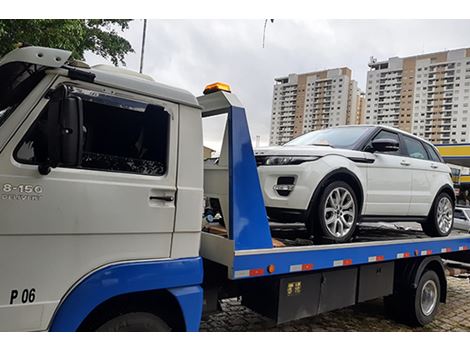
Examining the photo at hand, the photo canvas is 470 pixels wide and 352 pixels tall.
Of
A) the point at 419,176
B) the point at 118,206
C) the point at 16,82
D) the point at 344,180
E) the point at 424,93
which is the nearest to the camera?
the point at 16,82

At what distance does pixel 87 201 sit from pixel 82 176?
147 mm

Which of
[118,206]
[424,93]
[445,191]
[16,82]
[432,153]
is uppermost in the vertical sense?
[424,93]

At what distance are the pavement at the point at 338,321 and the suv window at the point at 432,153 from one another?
236 cm

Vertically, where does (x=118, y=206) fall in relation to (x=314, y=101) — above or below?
below

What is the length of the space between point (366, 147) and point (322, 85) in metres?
11.6

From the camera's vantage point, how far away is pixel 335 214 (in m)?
4.00

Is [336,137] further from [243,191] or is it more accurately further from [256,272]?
[256,272]

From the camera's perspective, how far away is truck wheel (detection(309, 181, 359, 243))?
383 cm

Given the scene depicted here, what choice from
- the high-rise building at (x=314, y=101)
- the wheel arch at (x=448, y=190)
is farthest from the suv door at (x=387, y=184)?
the high-rise building at (x=314, y=101)

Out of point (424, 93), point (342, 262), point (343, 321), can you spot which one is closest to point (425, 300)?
point (343, 321)

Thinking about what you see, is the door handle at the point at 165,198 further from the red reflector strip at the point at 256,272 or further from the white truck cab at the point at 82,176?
the red reflector strip at the point at 256,272

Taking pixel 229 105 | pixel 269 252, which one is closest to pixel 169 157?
pixel 229 105

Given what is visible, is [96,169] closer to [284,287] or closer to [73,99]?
[73,99]

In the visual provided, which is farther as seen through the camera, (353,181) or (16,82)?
(353,181)
